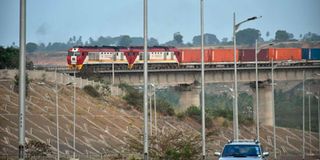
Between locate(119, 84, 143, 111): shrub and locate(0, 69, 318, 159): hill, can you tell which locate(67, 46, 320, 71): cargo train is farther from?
locate(0, 69, 318, 159): hill

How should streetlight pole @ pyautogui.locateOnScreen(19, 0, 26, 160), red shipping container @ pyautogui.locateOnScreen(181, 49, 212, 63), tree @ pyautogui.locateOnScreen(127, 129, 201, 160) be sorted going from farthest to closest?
1. red shipping container @ pyautogui.locateOnScreen(181, 49, 212, 63)
2. tree @ pyautogui.locateOnScreen(127, 129, 201, 160)
3. streetlight pole @ pyautogui.locateOnScreen(19, 0, 26, 160)

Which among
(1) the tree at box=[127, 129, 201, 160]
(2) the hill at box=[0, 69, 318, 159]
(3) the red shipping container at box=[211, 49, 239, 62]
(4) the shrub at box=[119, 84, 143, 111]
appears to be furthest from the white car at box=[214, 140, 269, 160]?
(3) the red shipping container at box=[211, 49, 239, 62]

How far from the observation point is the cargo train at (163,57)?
114 m

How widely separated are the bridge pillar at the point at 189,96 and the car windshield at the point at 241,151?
82.0 m

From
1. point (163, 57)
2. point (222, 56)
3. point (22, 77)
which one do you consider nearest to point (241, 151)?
point (22, 77)

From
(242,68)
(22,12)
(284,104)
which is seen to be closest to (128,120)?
(242,68)

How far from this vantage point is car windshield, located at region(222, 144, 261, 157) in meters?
34.0

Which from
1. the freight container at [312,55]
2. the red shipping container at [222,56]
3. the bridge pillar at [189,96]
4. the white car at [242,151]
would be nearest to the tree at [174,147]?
the white car at [242,151]

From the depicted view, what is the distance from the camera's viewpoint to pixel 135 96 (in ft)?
375

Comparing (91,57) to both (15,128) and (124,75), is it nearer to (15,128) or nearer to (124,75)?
(124,75)

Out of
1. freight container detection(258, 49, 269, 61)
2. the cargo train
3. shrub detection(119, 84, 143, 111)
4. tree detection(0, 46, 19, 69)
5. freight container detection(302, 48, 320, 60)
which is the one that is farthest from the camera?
freight container detection(302, 48, 320, 60)

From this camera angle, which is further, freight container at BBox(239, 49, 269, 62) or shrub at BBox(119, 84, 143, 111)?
freight container at BBox(239, 49, 269, 62)

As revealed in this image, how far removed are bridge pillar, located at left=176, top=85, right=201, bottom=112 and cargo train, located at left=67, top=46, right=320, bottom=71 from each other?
3195mm

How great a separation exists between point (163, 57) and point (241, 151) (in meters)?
85.4
